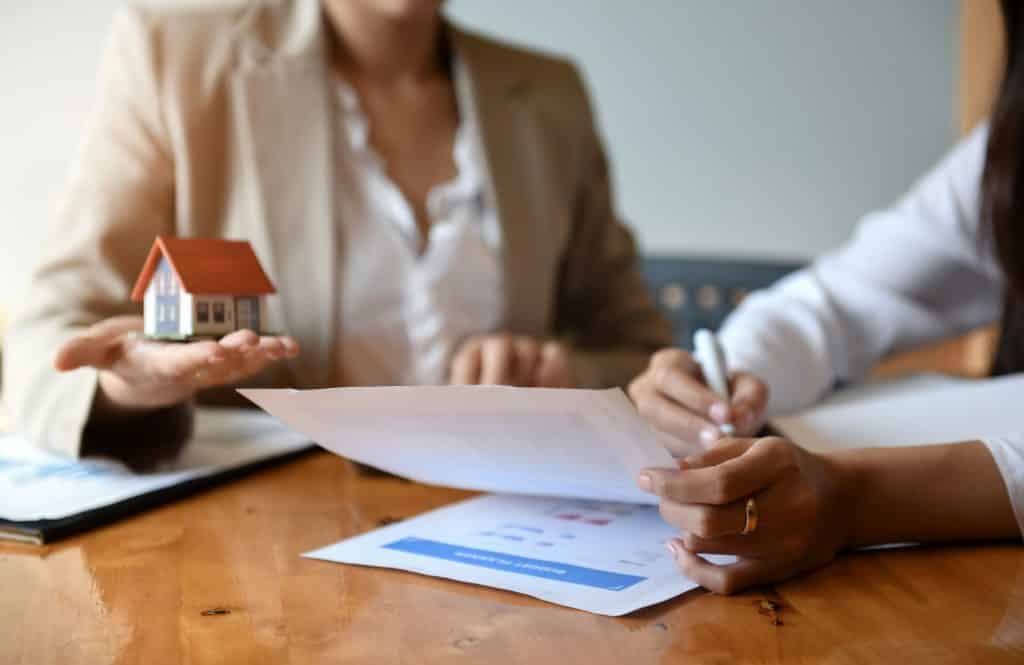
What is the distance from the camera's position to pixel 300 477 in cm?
72

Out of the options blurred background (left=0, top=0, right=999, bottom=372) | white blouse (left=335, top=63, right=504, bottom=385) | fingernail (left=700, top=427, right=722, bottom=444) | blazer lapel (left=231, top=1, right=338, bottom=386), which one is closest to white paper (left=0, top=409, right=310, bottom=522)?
blazer lapel (left=231, top=1, right=338, bottom=386)

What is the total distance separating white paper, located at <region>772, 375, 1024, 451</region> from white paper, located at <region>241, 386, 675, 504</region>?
0.65ft

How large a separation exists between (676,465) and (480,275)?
763mm

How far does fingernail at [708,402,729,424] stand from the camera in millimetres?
616

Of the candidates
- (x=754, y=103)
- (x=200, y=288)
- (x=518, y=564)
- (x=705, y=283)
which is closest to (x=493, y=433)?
(x=518, y=564)

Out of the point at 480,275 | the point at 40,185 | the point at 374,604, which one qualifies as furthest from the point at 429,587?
the point at 40,185

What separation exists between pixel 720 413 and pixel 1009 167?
0.52 meters

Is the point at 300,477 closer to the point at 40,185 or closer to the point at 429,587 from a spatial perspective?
the point at 429,587

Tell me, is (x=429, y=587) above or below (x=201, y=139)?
below

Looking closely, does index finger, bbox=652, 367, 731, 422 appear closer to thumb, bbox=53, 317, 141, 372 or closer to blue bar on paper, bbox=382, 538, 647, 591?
blue bar on paper, bbox=382, 538, 647, 591

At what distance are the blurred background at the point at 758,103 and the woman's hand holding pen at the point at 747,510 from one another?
1689 mm

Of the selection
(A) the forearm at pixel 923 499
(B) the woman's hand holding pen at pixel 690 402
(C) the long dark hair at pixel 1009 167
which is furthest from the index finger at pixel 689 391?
(C) the long dark hair at pixel 1009 167

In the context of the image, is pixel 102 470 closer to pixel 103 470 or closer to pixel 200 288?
pixel 103 470

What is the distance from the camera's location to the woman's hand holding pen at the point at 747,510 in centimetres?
46
